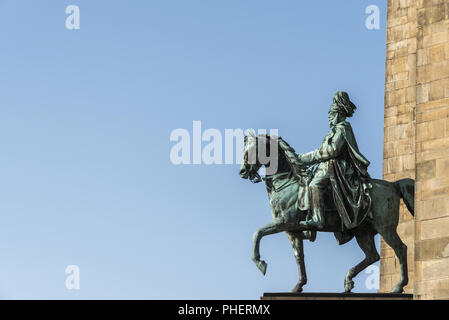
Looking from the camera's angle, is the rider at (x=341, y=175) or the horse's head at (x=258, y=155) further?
the horse's head at (x=258, y=155)

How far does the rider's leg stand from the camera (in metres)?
27.5

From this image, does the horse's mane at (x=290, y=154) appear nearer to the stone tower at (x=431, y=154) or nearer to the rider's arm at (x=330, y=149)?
the rider's arm at (x=330, y=149)

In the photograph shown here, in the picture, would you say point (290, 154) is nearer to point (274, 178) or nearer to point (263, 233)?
point (274, 178)

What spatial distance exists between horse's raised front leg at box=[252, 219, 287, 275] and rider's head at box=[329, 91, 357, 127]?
244 centimetres

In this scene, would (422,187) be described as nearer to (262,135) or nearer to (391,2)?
(262,135)

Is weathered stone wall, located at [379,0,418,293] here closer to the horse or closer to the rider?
the horse

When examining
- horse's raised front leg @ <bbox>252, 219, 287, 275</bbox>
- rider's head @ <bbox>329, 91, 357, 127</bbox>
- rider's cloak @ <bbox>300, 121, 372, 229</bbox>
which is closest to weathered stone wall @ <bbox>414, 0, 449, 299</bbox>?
rider's cloak @ <bbox>300, 121, 372, 229</bbox>

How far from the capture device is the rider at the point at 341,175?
90.2 feet

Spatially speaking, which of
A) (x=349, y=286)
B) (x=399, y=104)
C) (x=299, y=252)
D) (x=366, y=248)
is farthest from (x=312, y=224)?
(x=399, y=104)

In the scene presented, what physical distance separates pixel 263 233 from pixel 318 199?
1.34 metres

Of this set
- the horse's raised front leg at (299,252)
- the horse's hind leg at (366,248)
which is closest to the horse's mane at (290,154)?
the horse's raised front leg at (299,252)
